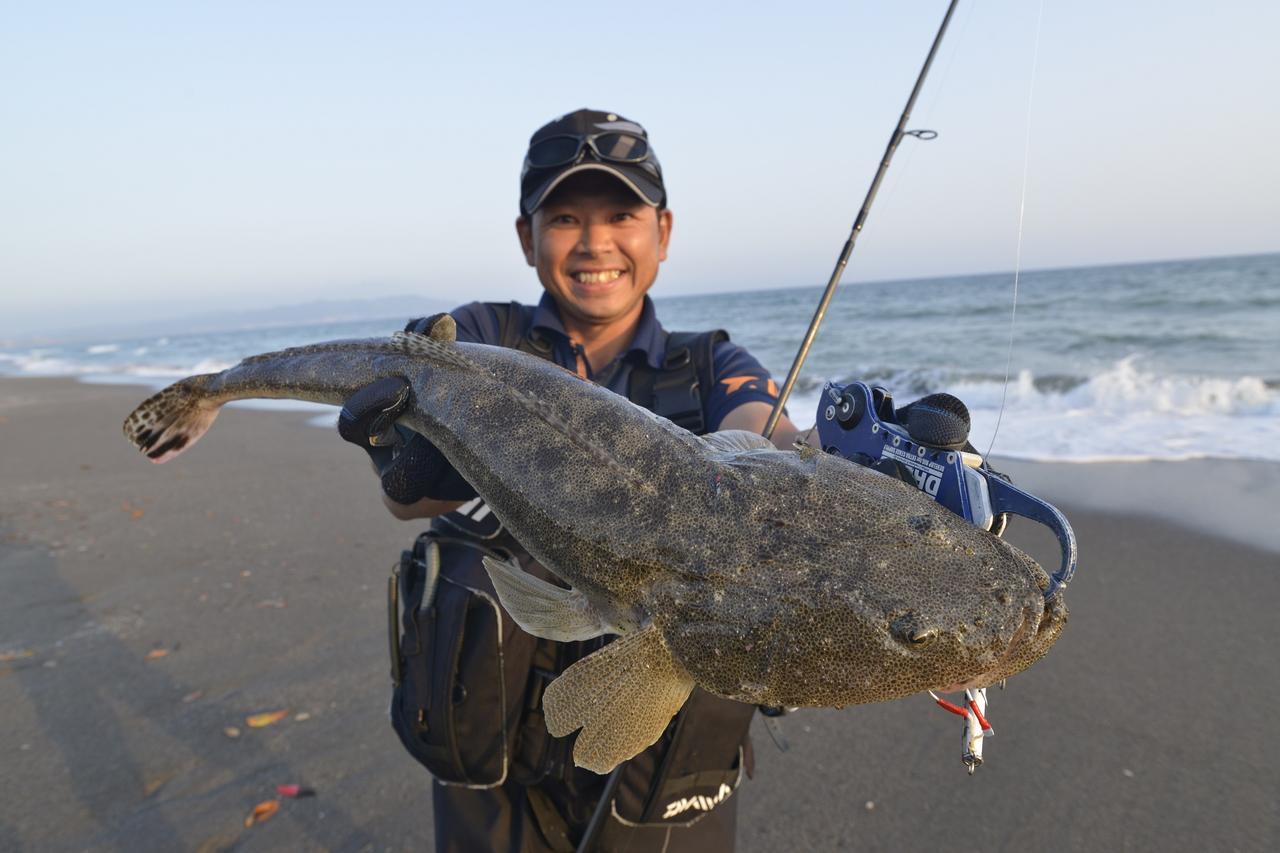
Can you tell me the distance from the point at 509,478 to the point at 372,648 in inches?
159

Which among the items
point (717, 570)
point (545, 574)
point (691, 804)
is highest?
point (717, 570)

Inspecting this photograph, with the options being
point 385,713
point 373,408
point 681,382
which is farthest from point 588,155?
point 385,713

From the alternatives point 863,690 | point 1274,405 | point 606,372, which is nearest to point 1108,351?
point 1274,405

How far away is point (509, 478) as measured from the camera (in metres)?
2.18

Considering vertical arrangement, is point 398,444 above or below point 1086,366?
above

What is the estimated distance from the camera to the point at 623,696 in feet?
5.92

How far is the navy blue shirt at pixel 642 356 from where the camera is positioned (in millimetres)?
3170

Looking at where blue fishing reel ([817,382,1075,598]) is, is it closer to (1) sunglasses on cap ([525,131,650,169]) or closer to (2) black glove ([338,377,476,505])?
(2) black glove ([338,377,476,505])

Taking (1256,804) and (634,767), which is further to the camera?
(1256,804)

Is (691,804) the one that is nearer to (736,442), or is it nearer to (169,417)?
(736,442)

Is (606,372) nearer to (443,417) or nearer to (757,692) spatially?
(443,417)

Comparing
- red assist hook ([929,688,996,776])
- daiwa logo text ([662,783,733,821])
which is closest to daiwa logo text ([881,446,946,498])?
red assist hook ([929,688,996,776])

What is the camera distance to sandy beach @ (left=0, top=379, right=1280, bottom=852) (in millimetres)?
3568

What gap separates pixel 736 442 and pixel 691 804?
4.82 ft
